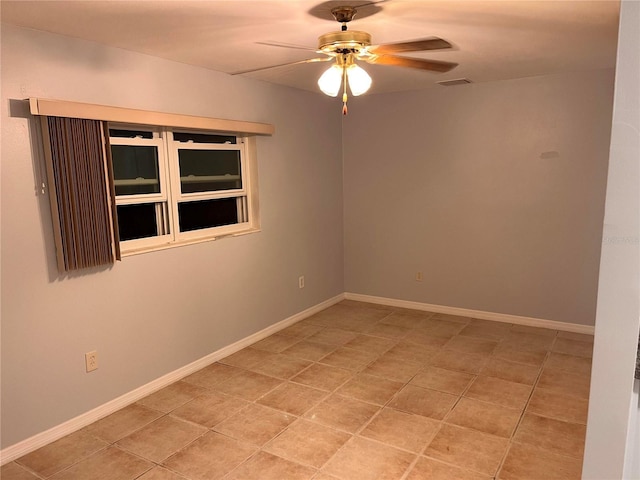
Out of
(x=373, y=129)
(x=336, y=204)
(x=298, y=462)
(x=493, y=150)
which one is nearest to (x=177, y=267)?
(x=298, y=462)

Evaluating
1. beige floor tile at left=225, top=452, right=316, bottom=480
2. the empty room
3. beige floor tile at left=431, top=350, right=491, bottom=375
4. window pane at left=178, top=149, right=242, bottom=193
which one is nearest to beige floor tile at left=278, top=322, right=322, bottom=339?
the empty room

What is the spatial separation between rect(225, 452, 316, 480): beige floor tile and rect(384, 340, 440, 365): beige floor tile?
1.61 metres

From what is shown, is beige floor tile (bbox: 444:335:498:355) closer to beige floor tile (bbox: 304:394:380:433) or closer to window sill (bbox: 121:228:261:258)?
beige floor tile (bbox: 304:394:380:433)

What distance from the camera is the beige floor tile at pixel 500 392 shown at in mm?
3057

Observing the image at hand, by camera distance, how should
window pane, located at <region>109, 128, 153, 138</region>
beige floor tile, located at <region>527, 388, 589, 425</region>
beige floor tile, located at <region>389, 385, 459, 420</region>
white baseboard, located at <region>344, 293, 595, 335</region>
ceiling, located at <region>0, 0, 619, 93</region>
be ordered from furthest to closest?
white baseboard, located at <region>344, 293, 595, 335</region> < window pane, located at <region>109, 128, 153, 138</region> < beige floor tile, located at <region>389, 385, 459, 420</region> < beige floor tile, located at <region>527, 388, 589, 425</region> < ceiling, located at <region>0, 0, 619, 93</region>

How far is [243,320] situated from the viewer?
409 cm

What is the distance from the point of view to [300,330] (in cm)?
450

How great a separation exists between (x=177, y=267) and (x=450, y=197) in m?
2.88

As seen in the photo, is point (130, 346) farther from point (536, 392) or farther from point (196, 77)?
point (536, 392)

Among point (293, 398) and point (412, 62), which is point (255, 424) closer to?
point (293, 398)

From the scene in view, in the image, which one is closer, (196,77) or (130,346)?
(130,346)

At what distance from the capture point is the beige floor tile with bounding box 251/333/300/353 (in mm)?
4051

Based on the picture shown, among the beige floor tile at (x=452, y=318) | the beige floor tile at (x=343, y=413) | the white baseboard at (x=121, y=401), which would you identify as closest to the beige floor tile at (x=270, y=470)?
the beige floor tile at (x=343, y=413)

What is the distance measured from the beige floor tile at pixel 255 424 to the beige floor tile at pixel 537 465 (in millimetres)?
1308
